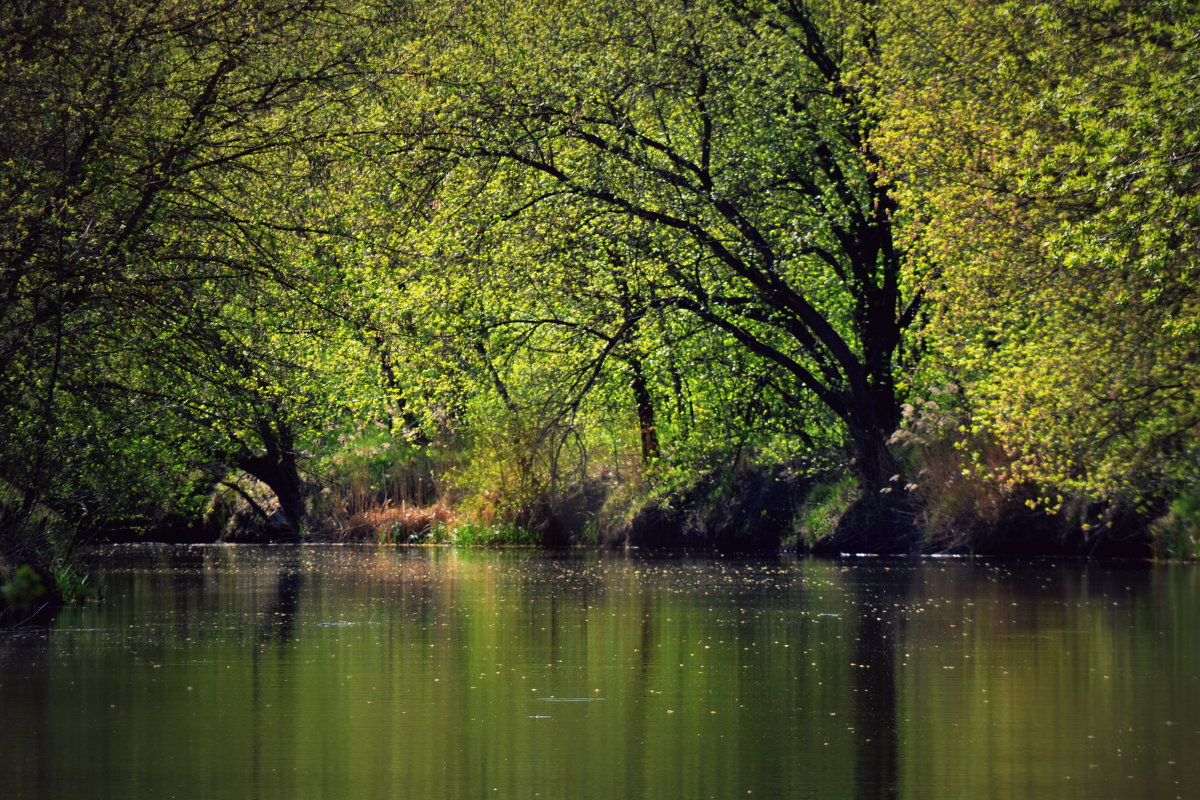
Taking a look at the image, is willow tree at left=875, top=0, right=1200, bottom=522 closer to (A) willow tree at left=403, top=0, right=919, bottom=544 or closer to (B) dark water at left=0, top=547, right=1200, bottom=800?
(A) willow tree at left=403, top=0, right=919, bottom=544

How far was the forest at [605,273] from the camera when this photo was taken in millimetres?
14664

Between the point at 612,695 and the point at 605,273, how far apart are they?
19.7 meters

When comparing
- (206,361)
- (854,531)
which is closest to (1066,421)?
(854,531)

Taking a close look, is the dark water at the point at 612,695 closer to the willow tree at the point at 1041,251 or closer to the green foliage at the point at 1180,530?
the willow tree at the point at 1041,251

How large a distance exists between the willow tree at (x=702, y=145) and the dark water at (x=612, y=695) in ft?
32.6

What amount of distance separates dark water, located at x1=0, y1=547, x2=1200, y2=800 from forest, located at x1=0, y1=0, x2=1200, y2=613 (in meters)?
2.45

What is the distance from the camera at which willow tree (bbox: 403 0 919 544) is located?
29.1 meters

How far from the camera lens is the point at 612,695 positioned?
11.5 m

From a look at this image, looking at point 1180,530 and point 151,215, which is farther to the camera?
point 1180,530

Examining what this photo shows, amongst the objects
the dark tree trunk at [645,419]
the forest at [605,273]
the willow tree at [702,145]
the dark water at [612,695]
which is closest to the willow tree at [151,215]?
the forest at [605,273]

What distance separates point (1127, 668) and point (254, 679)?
6.51m

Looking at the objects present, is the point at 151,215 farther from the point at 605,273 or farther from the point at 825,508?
the point at 825,508

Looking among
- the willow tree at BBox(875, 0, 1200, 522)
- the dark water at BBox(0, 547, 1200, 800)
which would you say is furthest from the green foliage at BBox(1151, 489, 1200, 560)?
the dark water at BBox(0, 547, 1200, 800)

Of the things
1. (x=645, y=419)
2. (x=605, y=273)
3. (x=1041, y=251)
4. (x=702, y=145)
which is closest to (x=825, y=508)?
(x=645, y=419)
